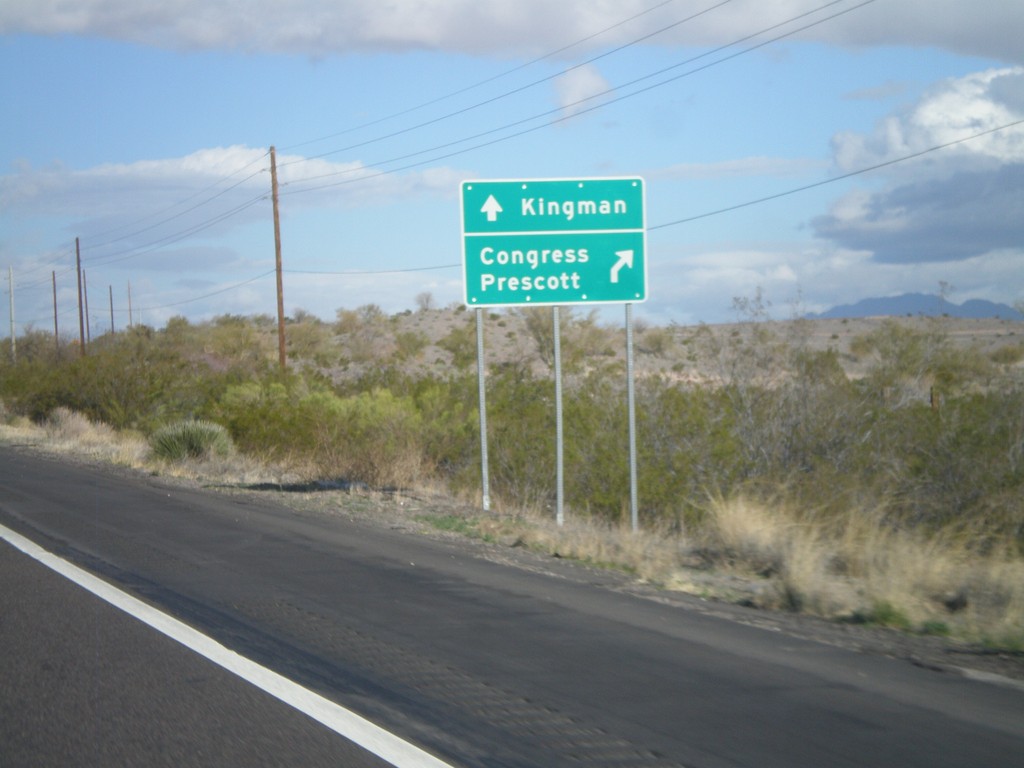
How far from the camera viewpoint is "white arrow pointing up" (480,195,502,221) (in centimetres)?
1616

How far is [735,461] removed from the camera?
59.7 ft

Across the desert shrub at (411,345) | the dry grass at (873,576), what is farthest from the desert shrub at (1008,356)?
the desert shrub at (411,345)

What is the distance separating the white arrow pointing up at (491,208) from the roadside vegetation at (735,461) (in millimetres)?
4479

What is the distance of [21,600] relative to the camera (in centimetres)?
945

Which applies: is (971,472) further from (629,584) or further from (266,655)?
(266,655)

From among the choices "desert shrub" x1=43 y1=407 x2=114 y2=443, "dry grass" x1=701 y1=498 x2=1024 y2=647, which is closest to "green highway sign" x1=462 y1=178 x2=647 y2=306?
"dry grass" x1=701 y1=498 x2=1024 y2=647

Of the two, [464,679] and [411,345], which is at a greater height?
[411,345]

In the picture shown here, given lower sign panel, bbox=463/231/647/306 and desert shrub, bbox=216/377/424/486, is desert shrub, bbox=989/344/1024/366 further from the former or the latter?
lower sign panel, bbox=463/231/647/306

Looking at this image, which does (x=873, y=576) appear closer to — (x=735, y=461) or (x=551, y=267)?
(x=551, y=267)

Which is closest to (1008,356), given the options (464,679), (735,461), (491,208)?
(735,461)

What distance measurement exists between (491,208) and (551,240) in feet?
3.34

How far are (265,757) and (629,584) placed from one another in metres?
5.65

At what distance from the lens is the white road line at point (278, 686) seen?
218 inches

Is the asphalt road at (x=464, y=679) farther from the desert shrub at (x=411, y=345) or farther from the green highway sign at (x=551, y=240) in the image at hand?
the desert shrub at (x=411, y=345)
